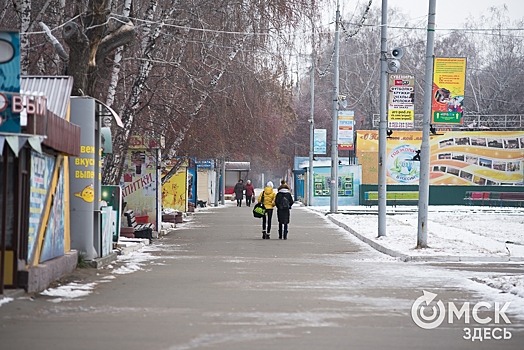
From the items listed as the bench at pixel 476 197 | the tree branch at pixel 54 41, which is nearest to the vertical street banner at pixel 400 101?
the tree branch at pixel 54 41

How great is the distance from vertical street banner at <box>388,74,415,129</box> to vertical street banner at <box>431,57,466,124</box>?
13.3 ft

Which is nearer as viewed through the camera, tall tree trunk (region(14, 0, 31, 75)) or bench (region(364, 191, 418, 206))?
tall tree trunk (region(14, 0, 31, 75))

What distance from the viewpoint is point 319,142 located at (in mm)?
68500

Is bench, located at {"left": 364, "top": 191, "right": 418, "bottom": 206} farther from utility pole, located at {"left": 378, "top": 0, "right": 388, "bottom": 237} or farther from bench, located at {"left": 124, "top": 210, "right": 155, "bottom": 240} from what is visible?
bench, located at {"left": 124, "top": 210, "right": 155, "bottom": 240}

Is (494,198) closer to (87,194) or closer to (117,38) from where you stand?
(117,38)

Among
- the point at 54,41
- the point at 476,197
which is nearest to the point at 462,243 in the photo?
the point at 54,41

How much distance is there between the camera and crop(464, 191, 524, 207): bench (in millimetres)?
65875

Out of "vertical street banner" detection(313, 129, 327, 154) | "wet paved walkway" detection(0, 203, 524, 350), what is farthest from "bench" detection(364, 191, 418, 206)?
"wet paved walkway" detection(0, 203, 524, 350)

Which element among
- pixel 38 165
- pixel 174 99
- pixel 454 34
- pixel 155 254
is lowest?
pixel 155 254

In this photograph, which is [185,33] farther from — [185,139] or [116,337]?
[116,337]

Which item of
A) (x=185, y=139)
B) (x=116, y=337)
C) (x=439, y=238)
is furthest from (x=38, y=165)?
(x=185, y=139)

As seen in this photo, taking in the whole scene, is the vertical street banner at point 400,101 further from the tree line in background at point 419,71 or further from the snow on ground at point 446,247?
the tree line in background at point 419,71

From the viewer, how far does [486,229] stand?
38188 millimetres

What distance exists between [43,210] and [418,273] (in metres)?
7.65
